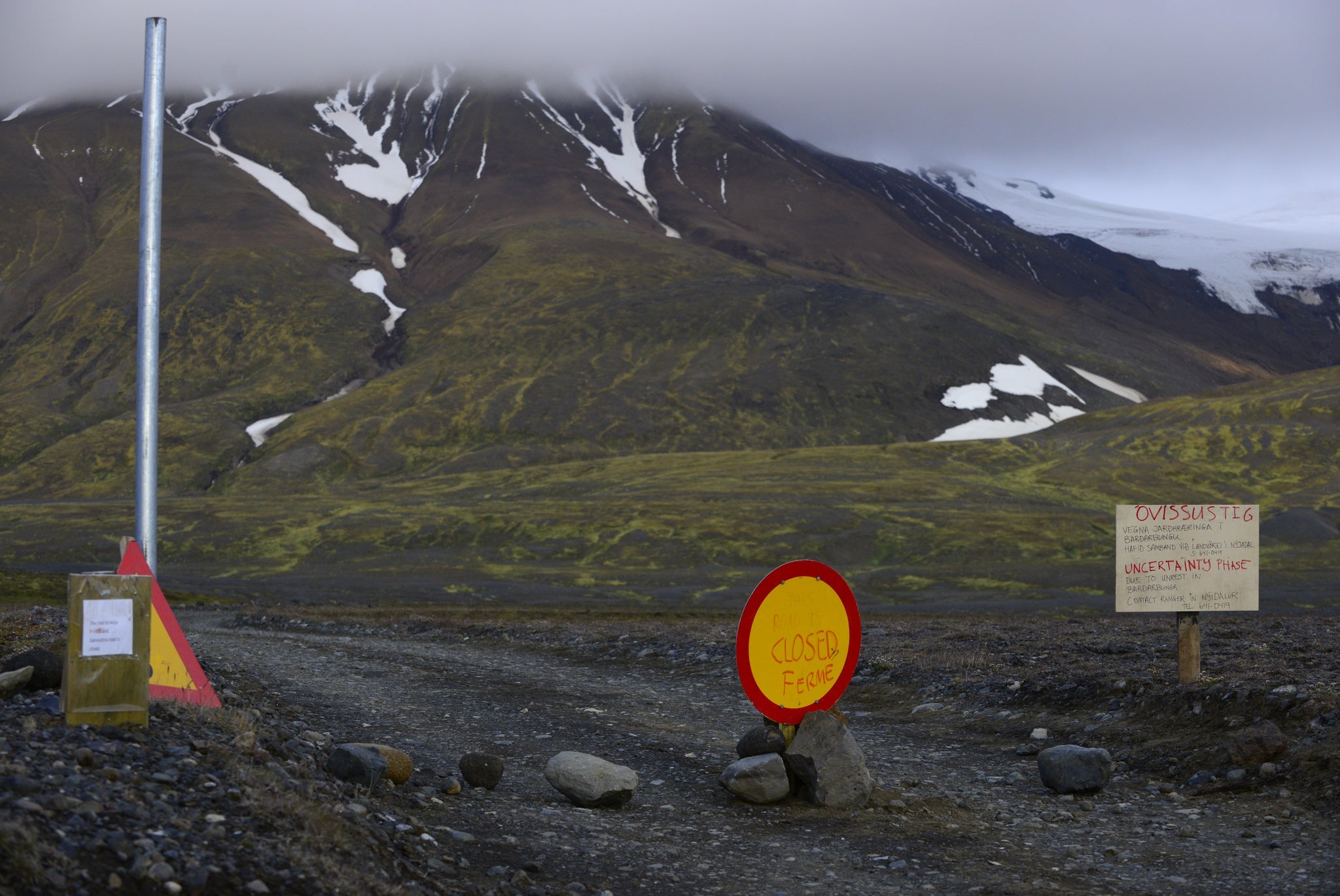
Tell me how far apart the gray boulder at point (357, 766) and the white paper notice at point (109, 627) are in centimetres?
190

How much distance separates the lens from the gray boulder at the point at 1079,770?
10961 mm

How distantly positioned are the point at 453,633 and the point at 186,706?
23.1 m

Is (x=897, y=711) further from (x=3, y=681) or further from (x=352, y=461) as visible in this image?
(x=352, y=461)

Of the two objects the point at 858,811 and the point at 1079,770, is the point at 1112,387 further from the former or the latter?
the point at 858,811

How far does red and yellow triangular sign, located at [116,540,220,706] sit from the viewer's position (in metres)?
10.6

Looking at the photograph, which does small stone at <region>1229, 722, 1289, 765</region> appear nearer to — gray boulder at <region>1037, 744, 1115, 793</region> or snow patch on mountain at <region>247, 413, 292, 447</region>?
gray boulder at <region>1037, 744, 1115, 793</region>

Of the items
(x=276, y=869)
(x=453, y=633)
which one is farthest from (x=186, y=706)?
(x=453, y=633)

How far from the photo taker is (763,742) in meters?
11.1

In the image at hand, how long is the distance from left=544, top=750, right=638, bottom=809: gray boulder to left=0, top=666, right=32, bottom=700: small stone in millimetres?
4559

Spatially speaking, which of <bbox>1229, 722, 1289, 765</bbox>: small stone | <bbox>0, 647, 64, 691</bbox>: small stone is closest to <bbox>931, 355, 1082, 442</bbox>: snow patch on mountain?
<bbox>1229, 722, 1289, 765</bbox>: small stone

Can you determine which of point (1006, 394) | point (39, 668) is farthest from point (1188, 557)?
point (1006, 394)

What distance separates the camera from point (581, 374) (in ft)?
540

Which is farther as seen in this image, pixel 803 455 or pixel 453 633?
pixel 803 455

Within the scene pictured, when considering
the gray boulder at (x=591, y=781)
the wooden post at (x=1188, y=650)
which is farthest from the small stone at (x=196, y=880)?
the wooden post at (x=1188, y=650)
